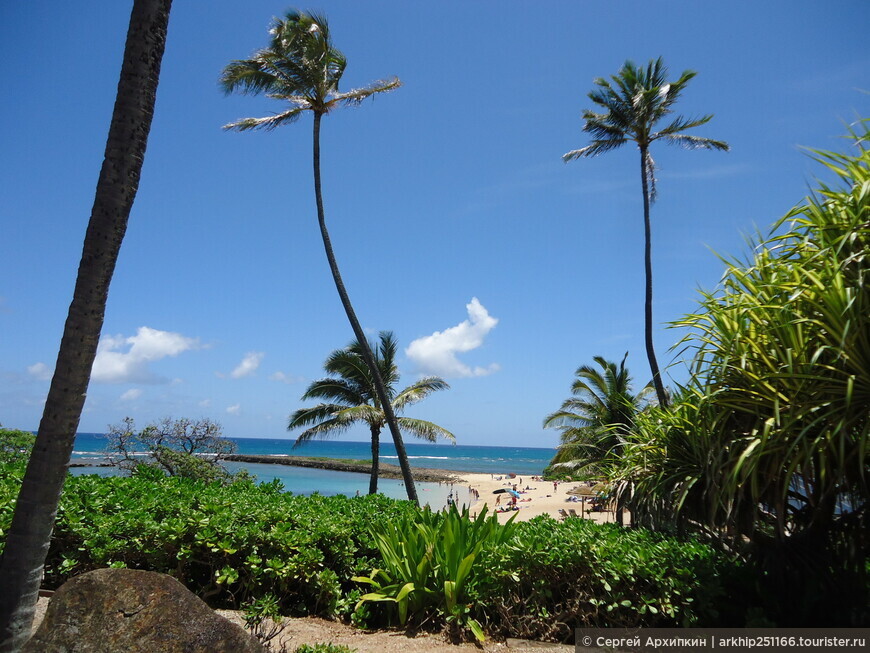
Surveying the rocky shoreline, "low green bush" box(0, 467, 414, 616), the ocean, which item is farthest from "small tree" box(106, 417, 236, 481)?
the rocky shoreline

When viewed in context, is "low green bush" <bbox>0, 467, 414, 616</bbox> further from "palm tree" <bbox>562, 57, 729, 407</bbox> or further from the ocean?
"palm tree" <bbox>562, 57, 729, 407</bbox>

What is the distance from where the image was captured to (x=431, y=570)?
16.6 ft

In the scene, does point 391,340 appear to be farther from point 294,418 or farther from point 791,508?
point 791,508

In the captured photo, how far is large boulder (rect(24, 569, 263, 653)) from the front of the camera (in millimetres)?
3098

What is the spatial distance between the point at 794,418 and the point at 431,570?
10.3 ft

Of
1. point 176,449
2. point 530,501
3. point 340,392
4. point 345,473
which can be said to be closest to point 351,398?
point 340,392

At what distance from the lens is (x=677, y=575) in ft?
15.5

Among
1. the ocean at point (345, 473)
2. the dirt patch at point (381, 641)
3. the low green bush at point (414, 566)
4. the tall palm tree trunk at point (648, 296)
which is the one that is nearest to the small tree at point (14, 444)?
the ocean at point (345, 473)

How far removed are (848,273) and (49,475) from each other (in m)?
5.46

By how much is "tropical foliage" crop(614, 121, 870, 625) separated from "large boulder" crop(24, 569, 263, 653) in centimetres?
359

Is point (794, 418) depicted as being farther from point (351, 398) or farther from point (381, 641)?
point (351, 398)

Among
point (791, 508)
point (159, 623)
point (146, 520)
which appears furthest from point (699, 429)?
point (146, 520)

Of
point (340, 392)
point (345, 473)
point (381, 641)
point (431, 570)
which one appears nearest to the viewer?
point (381, 641)

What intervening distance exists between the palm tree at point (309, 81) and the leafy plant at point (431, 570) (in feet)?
27.0
